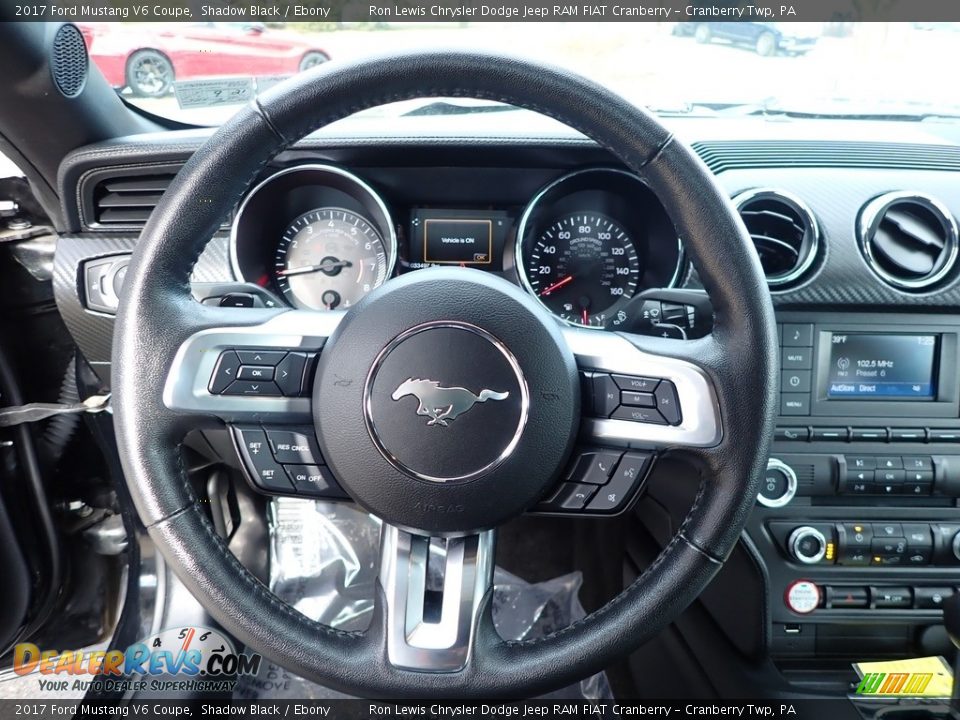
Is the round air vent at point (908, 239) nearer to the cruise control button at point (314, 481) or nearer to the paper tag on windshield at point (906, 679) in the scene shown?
the paper tag on windshield at point (906, 679)

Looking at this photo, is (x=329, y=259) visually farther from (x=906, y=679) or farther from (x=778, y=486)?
(x=906, y=679)

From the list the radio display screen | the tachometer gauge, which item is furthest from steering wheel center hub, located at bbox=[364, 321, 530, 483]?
the radio display screen

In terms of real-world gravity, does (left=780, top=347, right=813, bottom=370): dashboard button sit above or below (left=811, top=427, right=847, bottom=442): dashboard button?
above

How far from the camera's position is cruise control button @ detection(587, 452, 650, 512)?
3.47 feet

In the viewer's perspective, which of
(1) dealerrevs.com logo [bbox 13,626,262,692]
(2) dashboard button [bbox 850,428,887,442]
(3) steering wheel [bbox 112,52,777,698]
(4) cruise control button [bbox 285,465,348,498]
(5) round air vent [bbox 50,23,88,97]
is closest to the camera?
(3) steering wheel [bbox 112,52,777,698]

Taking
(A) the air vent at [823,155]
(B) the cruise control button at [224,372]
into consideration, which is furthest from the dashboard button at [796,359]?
(B) the cruise control button at [224,372]

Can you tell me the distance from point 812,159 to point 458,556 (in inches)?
46.4

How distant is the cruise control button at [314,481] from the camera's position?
108 cm

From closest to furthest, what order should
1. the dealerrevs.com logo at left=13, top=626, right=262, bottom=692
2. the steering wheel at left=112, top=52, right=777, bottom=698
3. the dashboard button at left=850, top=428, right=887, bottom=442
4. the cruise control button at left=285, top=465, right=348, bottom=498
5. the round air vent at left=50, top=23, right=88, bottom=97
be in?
the steering wheel at left=112, top=52, right=777, bottom=698 < the cruise control button at left=285, top=465, right=348, bottom=498 < the round air vent at left=50, top=23, right=88, bottom=97 < the dashboard button at left=850, top=428, right=887, bottom=442 < the dealerrevs.com logo at left=13, top=626, right=262, bottom=692

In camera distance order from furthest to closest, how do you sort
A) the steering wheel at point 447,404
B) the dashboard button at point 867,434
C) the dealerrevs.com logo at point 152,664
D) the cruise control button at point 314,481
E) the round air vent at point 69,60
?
the dealerrevs.com logo at point 152,664
the dashboard button at point 867,434
the round air vent at point 69,60
the cruise control button at point 314,481
the steering wheel at point 447,404

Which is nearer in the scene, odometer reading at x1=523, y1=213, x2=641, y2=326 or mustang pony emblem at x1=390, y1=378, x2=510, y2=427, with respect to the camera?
mustang pony emblem at x1=390, y1=378, x2=510, y2=427

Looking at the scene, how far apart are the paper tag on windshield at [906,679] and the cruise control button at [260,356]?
4.40ft

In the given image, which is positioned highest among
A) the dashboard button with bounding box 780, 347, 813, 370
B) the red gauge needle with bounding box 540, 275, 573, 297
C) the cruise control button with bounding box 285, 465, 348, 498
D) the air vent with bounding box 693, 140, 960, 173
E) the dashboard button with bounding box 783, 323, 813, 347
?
the air vent with bounding box 693, 140, 960, 173

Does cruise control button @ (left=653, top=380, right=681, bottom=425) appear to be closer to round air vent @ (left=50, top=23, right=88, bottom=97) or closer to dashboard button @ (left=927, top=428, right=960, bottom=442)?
dashboard button @ (left=927, top=428, right=960, bottom=442)
